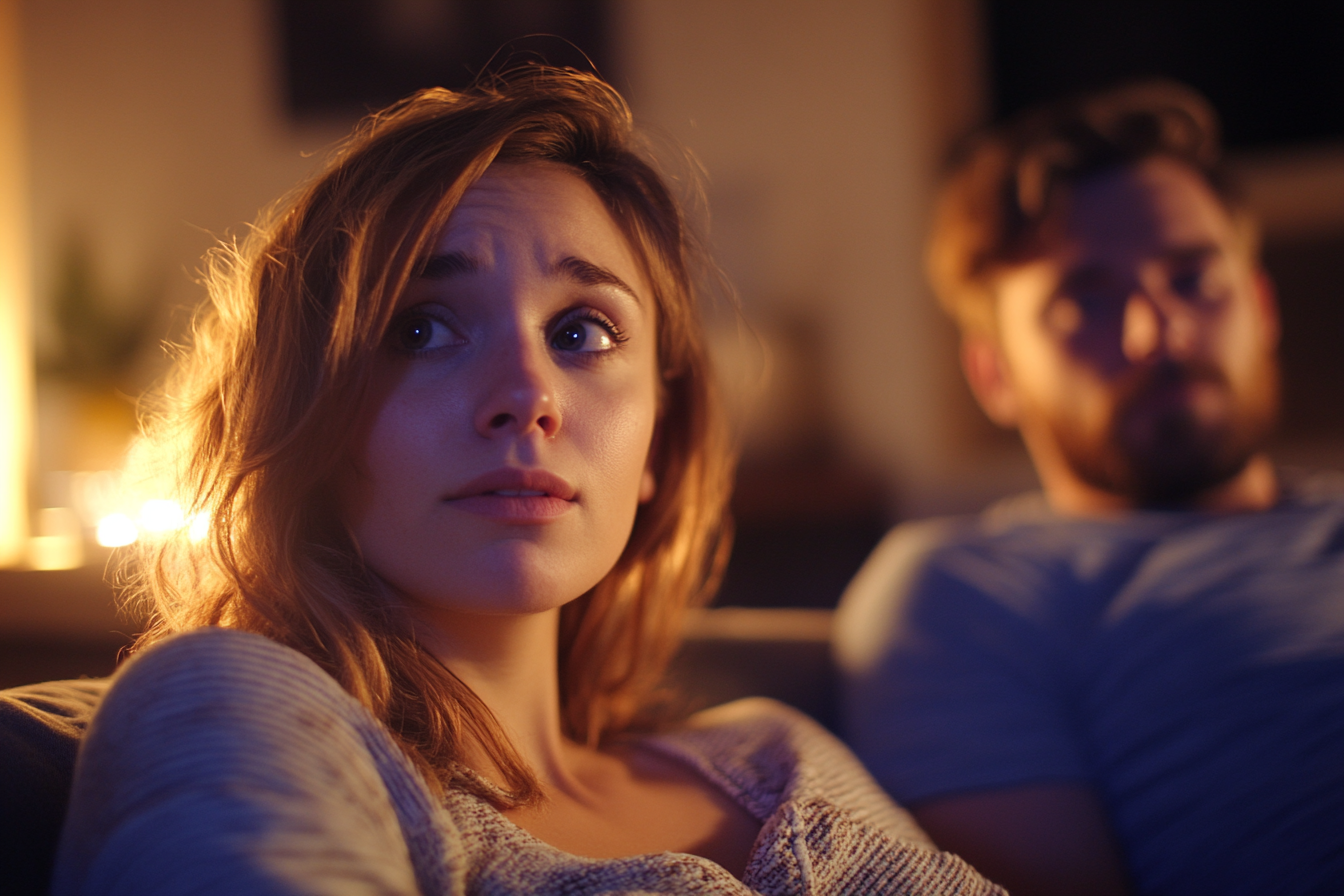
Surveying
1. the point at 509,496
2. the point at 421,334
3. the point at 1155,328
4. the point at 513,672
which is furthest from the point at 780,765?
the point at 1155,328

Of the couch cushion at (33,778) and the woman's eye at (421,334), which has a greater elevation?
the woman's eye at (421,334)

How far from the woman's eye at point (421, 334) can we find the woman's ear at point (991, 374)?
3.10 ft

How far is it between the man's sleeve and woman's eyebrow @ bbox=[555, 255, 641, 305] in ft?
1.80

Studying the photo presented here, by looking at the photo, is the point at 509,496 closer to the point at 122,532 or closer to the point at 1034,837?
the point at 122,532

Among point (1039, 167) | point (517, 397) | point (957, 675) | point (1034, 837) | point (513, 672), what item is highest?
point (1039, 167)

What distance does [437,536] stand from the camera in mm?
576

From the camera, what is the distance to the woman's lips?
57 centimetres

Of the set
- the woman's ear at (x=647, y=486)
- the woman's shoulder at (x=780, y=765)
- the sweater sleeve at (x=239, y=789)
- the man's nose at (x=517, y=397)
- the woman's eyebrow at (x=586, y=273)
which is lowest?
the woman's shoulder at (x=780, y=765)

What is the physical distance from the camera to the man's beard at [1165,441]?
1.12m

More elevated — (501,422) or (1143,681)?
(501,422)

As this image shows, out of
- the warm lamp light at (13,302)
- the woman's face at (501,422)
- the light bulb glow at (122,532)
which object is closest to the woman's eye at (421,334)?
the woman's face at (501,422)

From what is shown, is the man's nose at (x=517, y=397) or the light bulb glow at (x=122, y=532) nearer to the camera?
the man's nose at (x=517, y=397)

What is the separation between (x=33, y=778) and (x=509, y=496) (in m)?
0.34

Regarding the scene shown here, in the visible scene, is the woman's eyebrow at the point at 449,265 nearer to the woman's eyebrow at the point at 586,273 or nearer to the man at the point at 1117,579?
the woman's eyebrow at the point at 586,273
